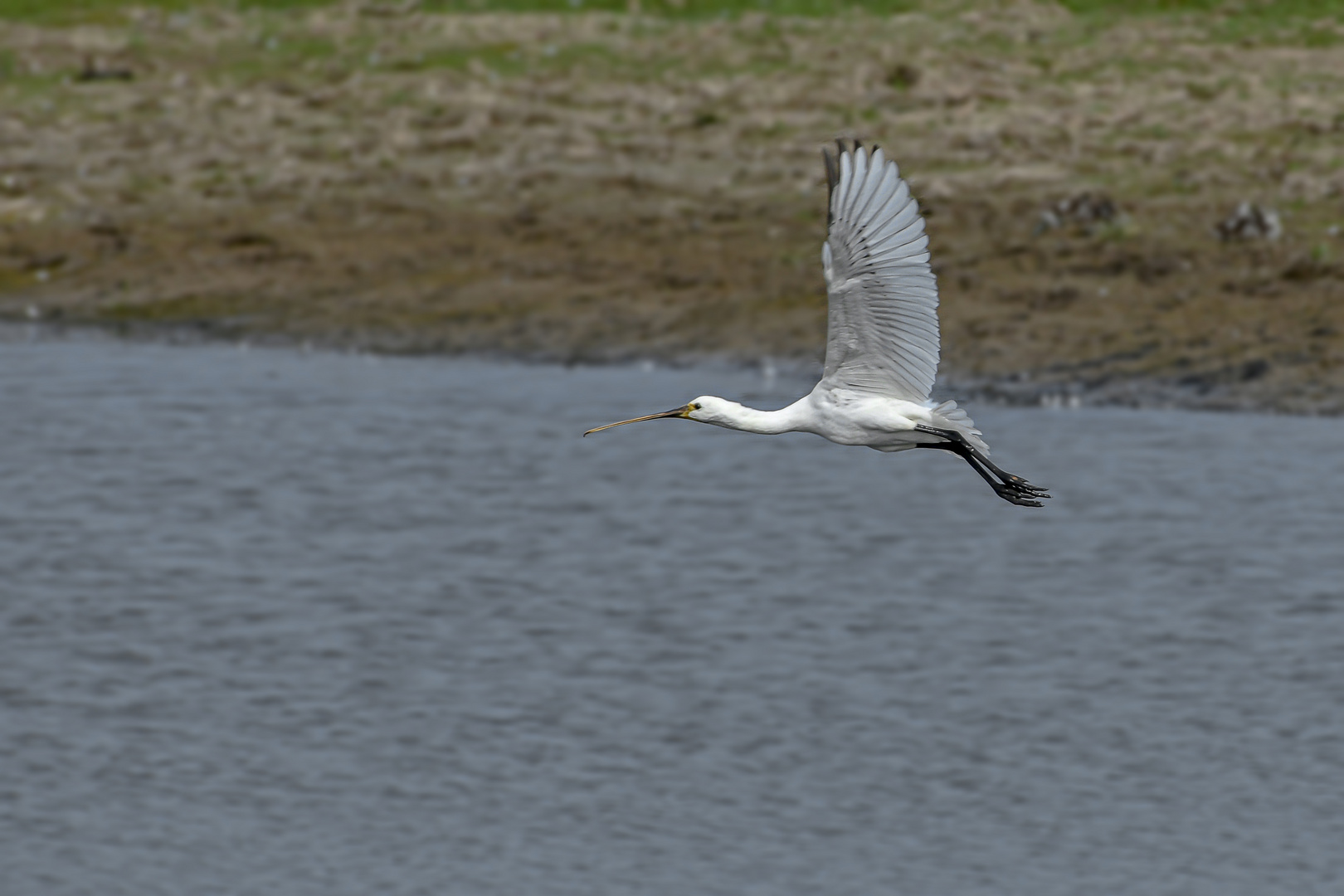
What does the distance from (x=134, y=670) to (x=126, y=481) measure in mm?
5673

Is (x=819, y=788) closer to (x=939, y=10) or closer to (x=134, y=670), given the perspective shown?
(x=134, y=670)

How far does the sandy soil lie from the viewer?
23.1m

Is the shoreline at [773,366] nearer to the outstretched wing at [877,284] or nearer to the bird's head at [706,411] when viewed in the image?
the bird's head at [706,411]

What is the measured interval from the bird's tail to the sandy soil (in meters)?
11.7

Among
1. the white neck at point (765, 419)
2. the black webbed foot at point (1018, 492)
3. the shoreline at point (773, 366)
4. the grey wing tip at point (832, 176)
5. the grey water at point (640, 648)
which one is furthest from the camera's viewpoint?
the shoreline at point (773, 366)

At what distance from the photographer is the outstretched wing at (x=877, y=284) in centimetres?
999

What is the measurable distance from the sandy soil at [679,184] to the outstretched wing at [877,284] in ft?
38.3

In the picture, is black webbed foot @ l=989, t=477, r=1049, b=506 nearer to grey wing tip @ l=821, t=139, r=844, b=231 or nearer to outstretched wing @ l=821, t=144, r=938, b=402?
outstretched wing @ l=821, t=144, r=938, b=402

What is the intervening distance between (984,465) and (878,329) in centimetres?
74

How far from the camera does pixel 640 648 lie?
17.5 metres

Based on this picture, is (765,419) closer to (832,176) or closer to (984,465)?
(984,465)

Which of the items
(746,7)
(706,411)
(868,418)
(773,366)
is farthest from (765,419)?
(746,7)

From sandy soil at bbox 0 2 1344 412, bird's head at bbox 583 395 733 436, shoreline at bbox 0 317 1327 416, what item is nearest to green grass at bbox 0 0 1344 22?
sandy soil at bbox 0 2 1344 412

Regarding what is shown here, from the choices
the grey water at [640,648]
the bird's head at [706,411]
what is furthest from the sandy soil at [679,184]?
the bird's head at [706,411]
